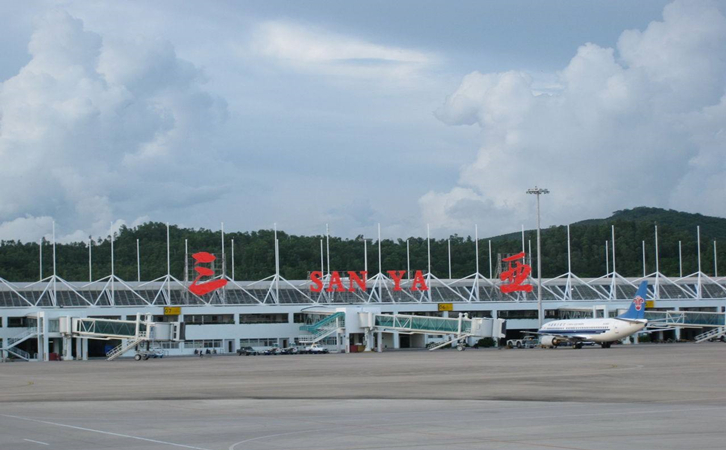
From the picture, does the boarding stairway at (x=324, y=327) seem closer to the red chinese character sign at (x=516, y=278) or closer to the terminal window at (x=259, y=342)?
the terminal window at (x=259, y=342)

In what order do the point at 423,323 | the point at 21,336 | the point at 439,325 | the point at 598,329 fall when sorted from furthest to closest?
the point at 423,323 → the point at 439,325 → the point at 21,336 → the point at 598,329

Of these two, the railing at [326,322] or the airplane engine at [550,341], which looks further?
the railing at [326,322]

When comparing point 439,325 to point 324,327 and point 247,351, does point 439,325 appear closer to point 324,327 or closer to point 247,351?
point 324,327

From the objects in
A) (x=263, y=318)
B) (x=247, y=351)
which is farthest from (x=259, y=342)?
(x=247, y=351)

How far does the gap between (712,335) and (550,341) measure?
32.7 m

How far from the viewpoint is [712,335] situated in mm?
139000

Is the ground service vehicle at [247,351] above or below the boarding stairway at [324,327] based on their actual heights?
below

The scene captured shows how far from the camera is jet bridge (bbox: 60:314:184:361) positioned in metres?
113

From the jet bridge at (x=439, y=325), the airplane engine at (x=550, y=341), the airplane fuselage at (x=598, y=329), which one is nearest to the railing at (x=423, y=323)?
the jet bridge at (x=439, y=325)

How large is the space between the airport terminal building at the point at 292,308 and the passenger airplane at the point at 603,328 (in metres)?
7.75

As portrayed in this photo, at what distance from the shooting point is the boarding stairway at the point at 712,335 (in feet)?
454

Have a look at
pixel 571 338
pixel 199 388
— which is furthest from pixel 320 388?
pixel 571 338

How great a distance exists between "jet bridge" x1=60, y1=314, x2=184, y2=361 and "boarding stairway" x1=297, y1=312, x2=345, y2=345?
22.2 meters

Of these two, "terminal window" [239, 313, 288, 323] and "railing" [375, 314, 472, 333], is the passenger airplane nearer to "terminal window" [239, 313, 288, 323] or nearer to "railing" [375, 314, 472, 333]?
"railing" [375, 314, 472, 333]
